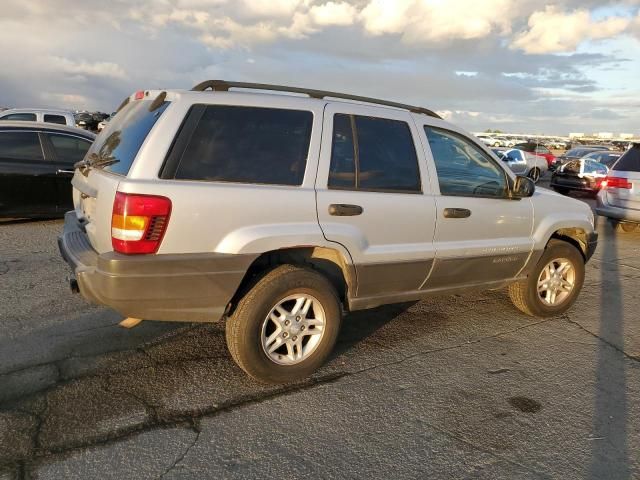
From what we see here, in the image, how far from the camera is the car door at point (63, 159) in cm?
771

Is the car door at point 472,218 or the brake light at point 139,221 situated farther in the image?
the car door at point 472,218

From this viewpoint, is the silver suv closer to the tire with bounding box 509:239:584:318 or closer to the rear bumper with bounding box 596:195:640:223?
the tire with bounding box 509:239:584:318

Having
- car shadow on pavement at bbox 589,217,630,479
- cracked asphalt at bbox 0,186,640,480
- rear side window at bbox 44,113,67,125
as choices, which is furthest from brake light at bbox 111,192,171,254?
rear side window at bbox 44,113,67,125

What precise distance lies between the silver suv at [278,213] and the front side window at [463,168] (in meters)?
0.01

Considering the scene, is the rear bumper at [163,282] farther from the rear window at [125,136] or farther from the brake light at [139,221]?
the rear window at [125,136]

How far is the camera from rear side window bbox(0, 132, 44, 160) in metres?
7.47

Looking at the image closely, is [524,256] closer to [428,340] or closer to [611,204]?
[428,340]

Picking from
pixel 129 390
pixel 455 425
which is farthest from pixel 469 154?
pixel 129 390

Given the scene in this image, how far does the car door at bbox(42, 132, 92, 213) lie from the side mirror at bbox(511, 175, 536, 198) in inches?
254

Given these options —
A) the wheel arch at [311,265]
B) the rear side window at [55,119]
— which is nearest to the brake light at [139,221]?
the wheel arch at [311,265]

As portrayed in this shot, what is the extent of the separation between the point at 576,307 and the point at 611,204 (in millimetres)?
4917

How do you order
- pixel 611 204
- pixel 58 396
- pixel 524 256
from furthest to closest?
pixel 611 204 < pixel 524 256 < pixel 58 396

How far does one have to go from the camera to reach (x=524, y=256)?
4559 mm

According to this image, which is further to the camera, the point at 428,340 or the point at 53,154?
the point at 53,154
